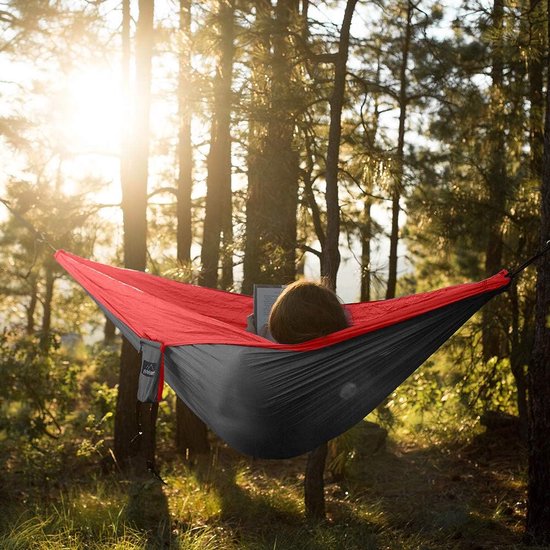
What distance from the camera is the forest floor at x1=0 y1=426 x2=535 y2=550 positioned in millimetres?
2847

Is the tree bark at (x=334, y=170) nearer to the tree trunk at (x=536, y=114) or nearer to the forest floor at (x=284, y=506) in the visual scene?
the forest floor at (x=284, y=506)

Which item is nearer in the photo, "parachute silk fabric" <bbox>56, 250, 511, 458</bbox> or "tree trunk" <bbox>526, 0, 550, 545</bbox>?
"parachute silk fabric" <bbox>56, 250, 511, 458</bbox>

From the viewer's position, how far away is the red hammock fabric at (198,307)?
6.77ft

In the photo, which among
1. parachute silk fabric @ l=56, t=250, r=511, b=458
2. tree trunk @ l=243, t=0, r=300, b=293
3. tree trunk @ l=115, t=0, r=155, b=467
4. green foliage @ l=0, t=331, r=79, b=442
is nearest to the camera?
parachute silk fabric @ l=56, t=250, r=511, b=458

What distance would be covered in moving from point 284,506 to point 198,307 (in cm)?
A: 125

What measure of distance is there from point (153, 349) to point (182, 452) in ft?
11.1

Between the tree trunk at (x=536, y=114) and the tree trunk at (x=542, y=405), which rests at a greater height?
the tree trunk at (x=536, y=114)

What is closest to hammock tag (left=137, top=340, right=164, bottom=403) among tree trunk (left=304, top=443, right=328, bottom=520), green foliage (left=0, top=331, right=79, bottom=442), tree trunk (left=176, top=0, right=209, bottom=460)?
tree trunk (left=304, top=443, right=328, bottom=520)

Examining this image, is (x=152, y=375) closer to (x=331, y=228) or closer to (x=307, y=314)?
(x=307, y=314)

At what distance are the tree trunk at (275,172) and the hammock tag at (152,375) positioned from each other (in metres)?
2.01

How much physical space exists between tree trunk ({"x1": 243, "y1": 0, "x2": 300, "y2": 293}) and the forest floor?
51.0 inches

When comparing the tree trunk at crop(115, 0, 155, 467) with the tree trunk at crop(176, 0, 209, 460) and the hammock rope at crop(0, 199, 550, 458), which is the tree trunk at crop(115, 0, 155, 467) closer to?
the tree trunk at crop(176, 0, 209, 460)

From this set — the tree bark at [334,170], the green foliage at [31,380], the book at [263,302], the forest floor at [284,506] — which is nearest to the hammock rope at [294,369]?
the book at [263,302]

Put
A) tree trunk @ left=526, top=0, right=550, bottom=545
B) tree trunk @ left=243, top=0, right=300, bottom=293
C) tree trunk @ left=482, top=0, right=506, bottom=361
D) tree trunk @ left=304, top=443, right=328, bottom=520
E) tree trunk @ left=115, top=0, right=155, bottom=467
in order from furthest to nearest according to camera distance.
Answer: tree trunk @ left=115, top=0, right=155, bottom=467, tree trunk @ left=482, top=0, right=506, bottom=361, tree trunk @ left=243, top=0, right=300, bottom=293, tree trunk @ left=304, top=443, right=328, bottom=520, tree trunk @ left=526, top=0, right=550, bottom=545
